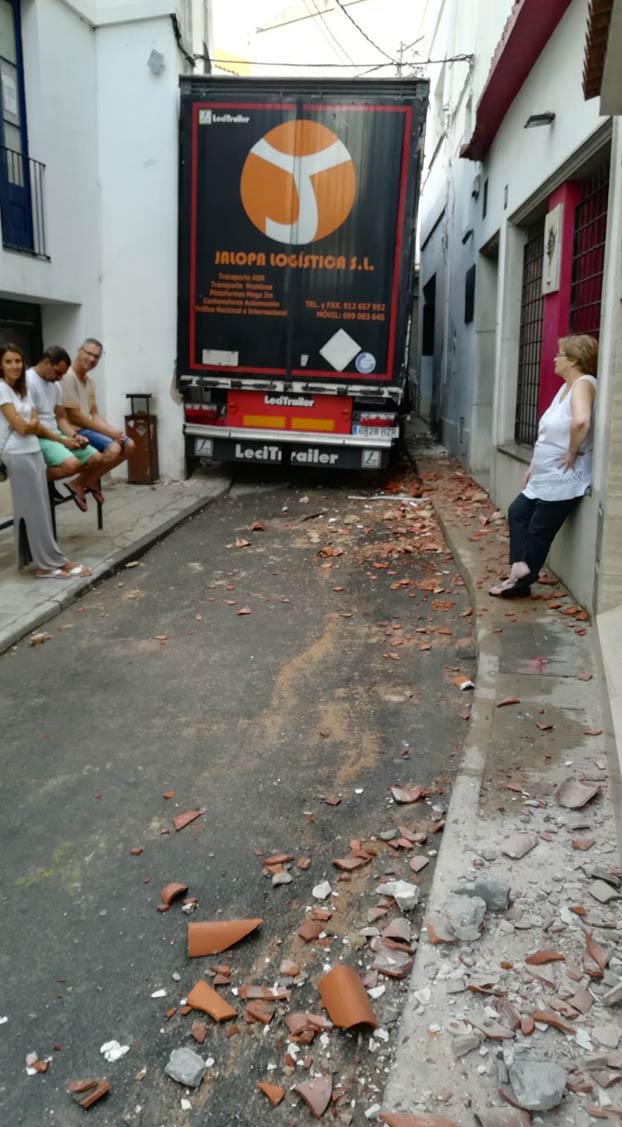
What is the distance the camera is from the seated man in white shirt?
6766mm

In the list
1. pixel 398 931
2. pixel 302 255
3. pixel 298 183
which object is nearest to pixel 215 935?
pixel 398 931

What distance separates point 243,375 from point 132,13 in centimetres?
446

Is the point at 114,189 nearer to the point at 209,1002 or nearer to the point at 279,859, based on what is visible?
the point at 279,859

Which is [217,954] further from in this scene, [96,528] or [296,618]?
[96,528]

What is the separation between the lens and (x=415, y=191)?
31.6 feet

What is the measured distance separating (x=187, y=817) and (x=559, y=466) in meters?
3.20

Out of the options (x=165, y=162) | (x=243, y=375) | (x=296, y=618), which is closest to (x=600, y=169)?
(x=296, y=618)

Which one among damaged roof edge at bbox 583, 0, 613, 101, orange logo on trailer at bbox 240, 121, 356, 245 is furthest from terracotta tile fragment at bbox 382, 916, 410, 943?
orange logo on trailer at bbox 240, 121, 356, 245

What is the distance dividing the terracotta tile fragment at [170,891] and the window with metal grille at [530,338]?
6089 millimetres

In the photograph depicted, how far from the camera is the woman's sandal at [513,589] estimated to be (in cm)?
566

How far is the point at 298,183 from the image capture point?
981 cm

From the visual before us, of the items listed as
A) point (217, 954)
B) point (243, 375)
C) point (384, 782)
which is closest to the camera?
point (217, 954)

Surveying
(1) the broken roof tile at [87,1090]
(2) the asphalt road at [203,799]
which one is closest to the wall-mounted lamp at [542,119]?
(2) the asphalt road at [203,799]

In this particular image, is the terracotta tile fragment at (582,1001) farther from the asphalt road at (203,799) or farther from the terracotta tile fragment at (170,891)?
the terracotta tile fragment at (170,891)
